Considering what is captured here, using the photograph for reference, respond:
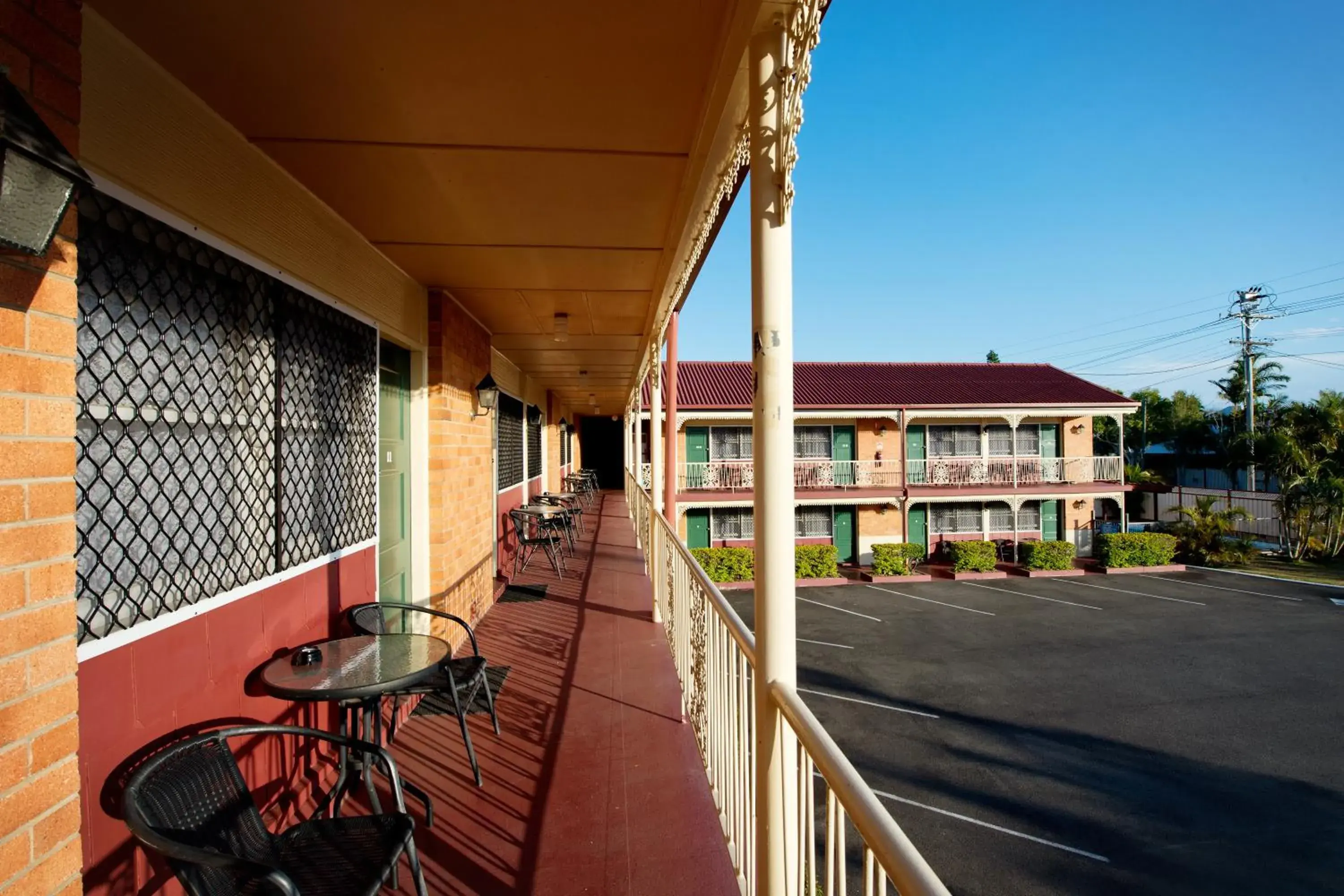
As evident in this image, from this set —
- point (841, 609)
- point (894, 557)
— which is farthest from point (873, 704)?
point (894, 557)

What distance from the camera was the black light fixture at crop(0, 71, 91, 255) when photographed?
3.08 feet

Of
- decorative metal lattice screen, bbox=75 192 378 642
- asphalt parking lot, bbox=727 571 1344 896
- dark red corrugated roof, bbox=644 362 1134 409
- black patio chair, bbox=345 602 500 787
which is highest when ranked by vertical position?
dark red corrugated roof, bbox=644 362 1134 409

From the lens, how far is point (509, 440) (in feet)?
24.4

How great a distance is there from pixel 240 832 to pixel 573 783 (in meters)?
1.27

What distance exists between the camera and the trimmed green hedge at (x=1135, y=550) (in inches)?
703

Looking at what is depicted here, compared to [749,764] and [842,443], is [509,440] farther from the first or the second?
[842,443]

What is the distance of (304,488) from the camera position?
2.56 m

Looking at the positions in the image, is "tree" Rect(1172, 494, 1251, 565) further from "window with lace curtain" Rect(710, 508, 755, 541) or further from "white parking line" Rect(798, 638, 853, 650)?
"white parking line" Rect(798, 638, 853, 650)

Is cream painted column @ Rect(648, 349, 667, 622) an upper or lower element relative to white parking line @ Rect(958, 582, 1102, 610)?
upper

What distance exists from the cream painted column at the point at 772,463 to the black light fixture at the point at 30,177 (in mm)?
1270

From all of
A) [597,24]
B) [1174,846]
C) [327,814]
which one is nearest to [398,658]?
[327,814]

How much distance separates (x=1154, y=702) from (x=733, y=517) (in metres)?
10.6

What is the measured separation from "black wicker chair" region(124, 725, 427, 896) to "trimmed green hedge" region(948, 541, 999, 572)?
1786cm

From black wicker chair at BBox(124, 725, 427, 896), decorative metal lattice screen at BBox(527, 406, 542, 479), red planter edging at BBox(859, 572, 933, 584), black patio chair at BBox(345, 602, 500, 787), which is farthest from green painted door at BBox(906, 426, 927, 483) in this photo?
black wicker chair at BBox(124, 725, 427, 896)
